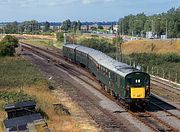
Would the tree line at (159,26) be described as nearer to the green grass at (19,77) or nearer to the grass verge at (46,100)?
the green grass at (19,77)

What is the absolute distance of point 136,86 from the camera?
96.0ft

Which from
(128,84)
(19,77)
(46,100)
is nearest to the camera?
(128,84)

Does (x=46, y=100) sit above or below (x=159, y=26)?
below

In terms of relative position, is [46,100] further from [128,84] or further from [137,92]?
[137,92]

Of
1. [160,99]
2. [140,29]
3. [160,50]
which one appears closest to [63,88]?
[160,99]

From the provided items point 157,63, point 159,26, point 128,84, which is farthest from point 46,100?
point 159,26

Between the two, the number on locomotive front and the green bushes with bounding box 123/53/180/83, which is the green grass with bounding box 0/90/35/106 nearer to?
the number on locomotive front

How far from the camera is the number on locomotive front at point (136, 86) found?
2917 cm

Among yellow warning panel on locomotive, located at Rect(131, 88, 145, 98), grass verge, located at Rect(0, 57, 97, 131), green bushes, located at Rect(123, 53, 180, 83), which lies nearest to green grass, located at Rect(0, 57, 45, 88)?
grass verge, located at Rect(0, 57, 97, 131)

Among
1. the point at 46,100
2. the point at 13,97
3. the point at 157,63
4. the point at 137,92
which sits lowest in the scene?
the point at 157,63

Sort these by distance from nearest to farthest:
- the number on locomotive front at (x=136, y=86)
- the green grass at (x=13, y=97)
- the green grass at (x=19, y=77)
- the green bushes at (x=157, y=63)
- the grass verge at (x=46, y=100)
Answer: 1. the grass verge at (x=46, y=100)
2. the number on locomotive front at (x=136, y=86)
3. the green grass at (x=13, y=97)
4. the green grass at (x=19, y=77)
5. the green bushes at (x=157, y=63)

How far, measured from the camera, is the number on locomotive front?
29.2 m

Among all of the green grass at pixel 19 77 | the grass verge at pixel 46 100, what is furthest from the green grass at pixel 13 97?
the green grass at pixel 19 77

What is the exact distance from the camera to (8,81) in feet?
146
